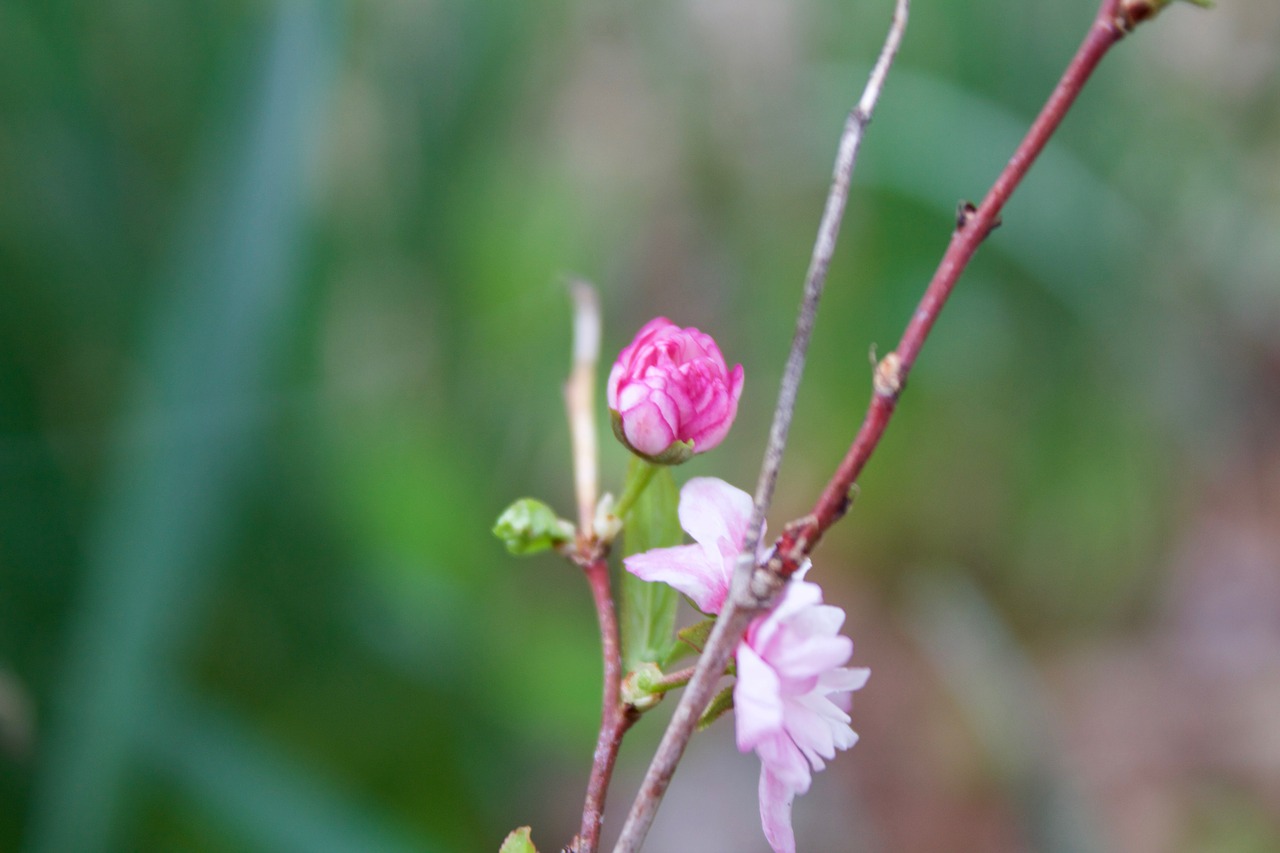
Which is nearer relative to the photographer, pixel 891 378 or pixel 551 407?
pixel 891 378

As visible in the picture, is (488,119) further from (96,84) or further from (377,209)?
(96,84)

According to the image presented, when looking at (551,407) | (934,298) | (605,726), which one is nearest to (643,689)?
(605,726)

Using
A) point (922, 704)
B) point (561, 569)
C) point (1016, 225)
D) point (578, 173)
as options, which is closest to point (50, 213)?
point (561, 569)

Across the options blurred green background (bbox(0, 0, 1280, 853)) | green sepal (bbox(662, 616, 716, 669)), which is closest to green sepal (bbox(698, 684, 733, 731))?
green sepal (bbox(662, 616, 716, 669))

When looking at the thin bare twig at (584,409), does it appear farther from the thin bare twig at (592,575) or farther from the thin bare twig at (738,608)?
the thin bare twig at (738,608)

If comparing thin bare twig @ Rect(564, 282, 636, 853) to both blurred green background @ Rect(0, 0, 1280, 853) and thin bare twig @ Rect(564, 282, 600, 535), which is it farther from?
blurred green background @ Rect(0, 0, 1280, 853)

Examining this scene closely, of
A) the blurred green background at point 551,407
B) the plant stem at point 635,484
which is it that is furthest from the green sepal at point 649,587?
the blurred green background at point 551,407

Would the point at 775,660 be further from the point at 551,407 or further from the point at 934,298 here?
the point at 551,407
